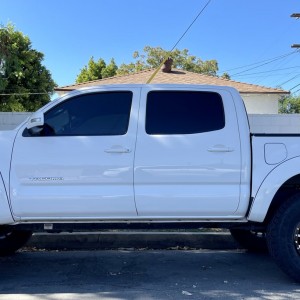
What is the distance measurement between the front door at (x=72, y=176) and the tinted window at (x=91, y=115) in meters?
0.08

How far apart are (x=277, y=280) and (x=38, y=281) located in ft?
9.44

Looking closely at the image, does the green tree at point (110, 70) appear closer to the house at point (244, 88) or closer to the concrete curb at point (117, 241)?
the house at point (244, 88)

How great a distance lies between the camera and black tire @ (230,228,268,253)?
639cm

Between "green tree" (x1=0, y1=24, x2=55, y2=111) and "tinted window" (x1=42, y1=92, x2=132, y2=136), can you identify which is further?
"green tree" (x1=0, y1=24, x2=55, y2=111)

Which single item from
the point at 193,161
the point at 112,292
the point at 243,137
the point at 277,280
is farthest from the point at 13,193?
the point at 277,280

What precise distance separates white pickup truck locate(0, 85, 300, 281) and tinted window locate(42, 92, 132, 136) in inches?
0.4

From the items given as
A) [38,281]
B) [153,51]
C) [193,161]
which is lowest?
[38,281]

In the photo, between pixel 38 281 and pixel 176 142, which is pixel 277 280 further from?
pixel 38 281

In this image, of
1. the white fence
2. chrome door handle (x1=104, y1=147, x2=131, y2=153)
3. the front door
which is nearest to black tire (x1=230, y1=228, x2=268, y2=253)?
the front door

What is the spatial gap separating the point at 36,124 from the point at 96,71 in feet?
107

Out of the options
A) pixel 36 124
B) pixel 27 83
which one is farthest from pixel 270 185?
pixel 27 83

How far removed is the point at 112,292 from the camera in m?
4.75

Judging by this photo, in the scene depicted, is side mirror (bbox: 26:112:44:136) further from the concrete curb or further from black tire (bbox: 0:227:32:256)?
the concrete curb

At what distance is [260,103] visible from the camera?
59.4ft
